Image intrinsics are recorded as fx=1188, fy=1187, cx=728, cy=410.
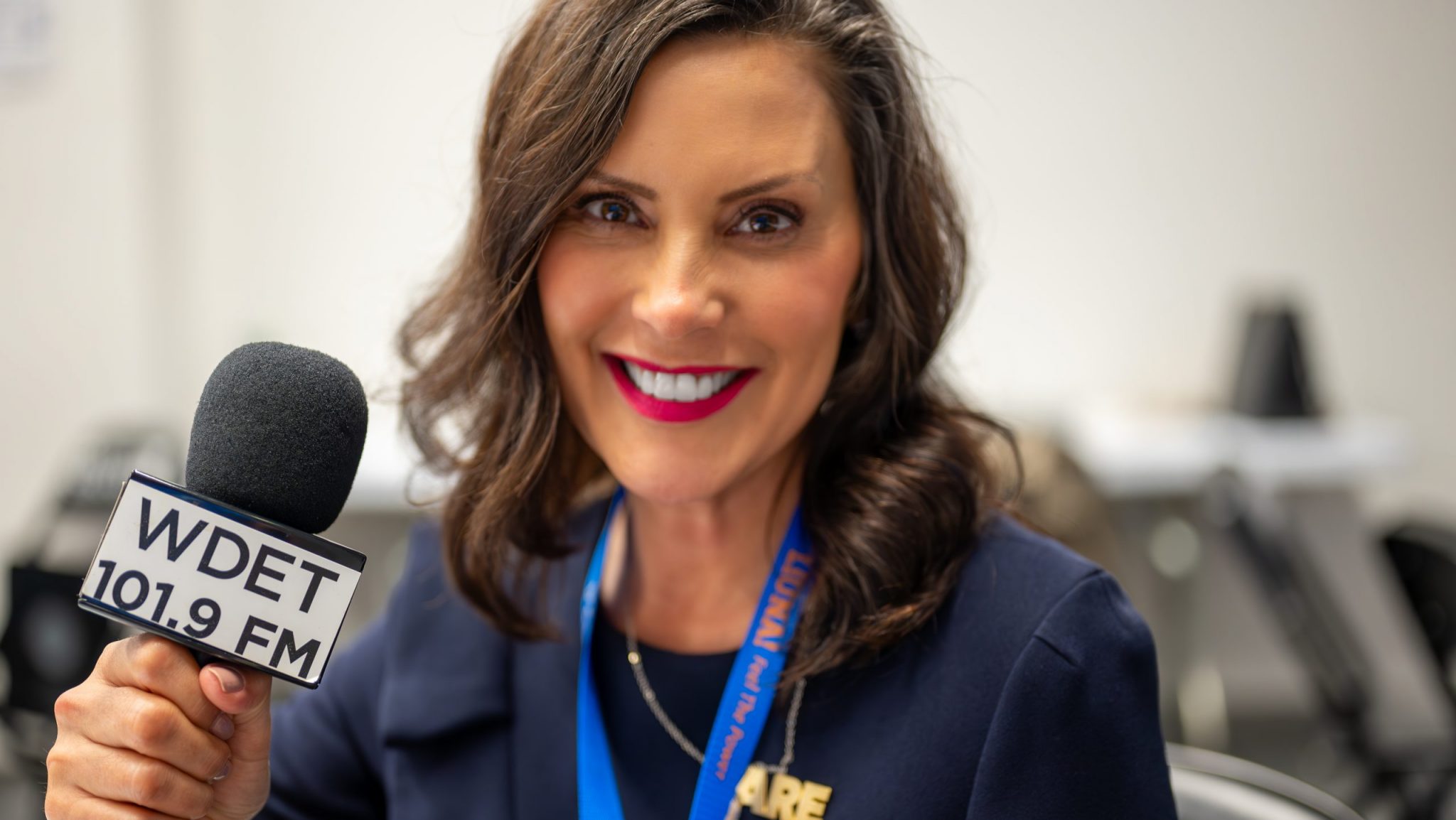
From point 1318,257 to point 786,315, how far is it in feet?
11.9

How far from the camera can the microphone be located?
76 centimetres

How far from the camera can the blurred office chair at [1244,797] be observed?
123cm

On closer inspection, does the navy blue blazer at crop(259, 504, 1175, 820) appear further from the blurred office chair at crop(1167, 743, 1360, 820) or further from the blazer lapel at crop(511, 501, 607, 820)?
the blurred office chair at crop(1167, 743, 1360, 820)

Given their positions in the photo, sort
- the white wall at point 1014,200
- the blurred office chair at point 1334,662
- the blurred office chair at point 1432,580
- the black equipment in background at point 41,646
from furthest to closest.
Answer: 1. the white wall at point 1014,200
2. the blurred office chair at point 1334,662
3. the blurred office chair at point 1432,580
4. the black equipment in background at point 41,646

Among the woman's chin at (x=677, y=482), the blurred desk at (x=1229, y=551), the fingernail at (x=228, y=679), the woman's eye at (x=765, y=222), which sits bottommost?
the blurred desk at (x=1229, y=551)

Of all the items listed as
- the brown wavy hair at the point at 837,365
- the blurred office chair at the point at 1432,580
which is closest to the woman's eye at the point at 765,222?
the brown wavy hair at the point at 837,365

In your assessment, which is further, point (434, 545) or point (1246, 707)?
point (1246, 707)

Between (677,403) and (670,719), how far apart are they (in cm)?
35

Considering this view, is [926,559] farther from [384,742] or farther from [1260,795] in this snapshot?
[384,742]

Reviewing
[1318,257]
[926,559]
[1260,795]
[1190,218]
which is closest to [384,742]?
[926,559]

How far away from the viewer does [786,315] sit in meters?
1.07

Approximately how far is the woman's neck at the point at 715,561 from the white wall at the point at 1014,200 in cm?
259

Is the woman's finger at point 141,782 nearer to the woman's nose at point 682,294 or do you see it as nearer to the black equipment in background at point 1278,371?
the woman's nose at point 682,294

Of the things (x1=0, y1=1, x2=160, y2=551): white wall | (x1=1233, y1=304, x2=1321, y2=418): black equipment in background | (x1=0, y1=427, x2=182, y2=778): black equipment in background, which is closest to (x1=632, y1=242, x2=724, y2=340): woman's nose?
(x1=0, y1=427, x2=182, y2=778): black equipment in background
